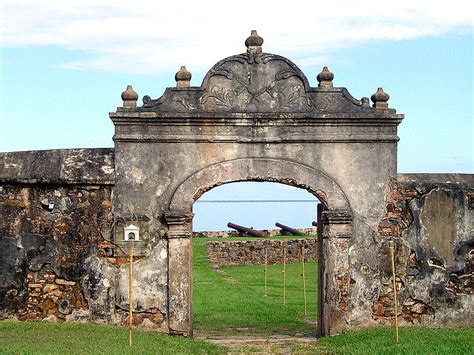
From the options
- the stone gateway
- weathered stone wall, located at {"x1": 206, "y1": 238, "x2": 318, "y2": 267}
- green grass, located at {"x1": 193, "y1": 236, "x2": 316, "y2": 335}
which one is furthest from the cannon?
the stone gateway

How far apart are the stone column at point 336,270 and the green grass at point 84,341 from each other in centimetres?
168

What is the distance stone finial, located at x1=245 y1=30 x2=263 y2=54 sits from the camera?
1212 centimetres

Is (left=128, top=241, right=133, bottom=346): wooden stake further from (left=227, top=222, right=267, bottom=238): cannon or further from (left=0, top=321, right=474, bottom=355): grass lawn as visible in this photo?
(left=227, top=222, right=267, bottom=238): cannon

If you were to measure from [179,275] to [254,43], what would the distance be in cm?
323

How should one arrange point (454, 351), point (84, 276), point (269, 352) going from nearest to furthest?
1. point (454, 351)
2. point (269, 352)
3. point (84, 276)

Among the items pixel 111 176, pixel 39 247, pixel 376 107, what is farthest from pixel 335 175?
pixel 39 247

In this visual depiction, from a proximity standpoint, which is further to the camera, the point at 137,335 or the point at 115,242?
the point at 115,242

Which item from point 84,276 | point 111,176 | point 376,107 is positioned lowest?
point 84,276

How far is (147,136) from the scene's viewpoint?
1206 centimetres

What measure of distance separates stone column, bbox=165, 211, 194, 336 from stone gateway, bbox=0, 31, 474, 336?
13mm

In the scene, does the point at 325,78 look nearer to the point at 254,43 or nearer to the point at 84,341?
the point at 254,43

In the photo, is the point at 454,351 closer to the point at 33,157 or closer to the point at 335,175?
the point at 335,175

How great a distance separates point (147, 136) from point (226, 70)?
1.36 m

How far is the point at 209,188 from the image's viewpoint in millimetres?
12125
